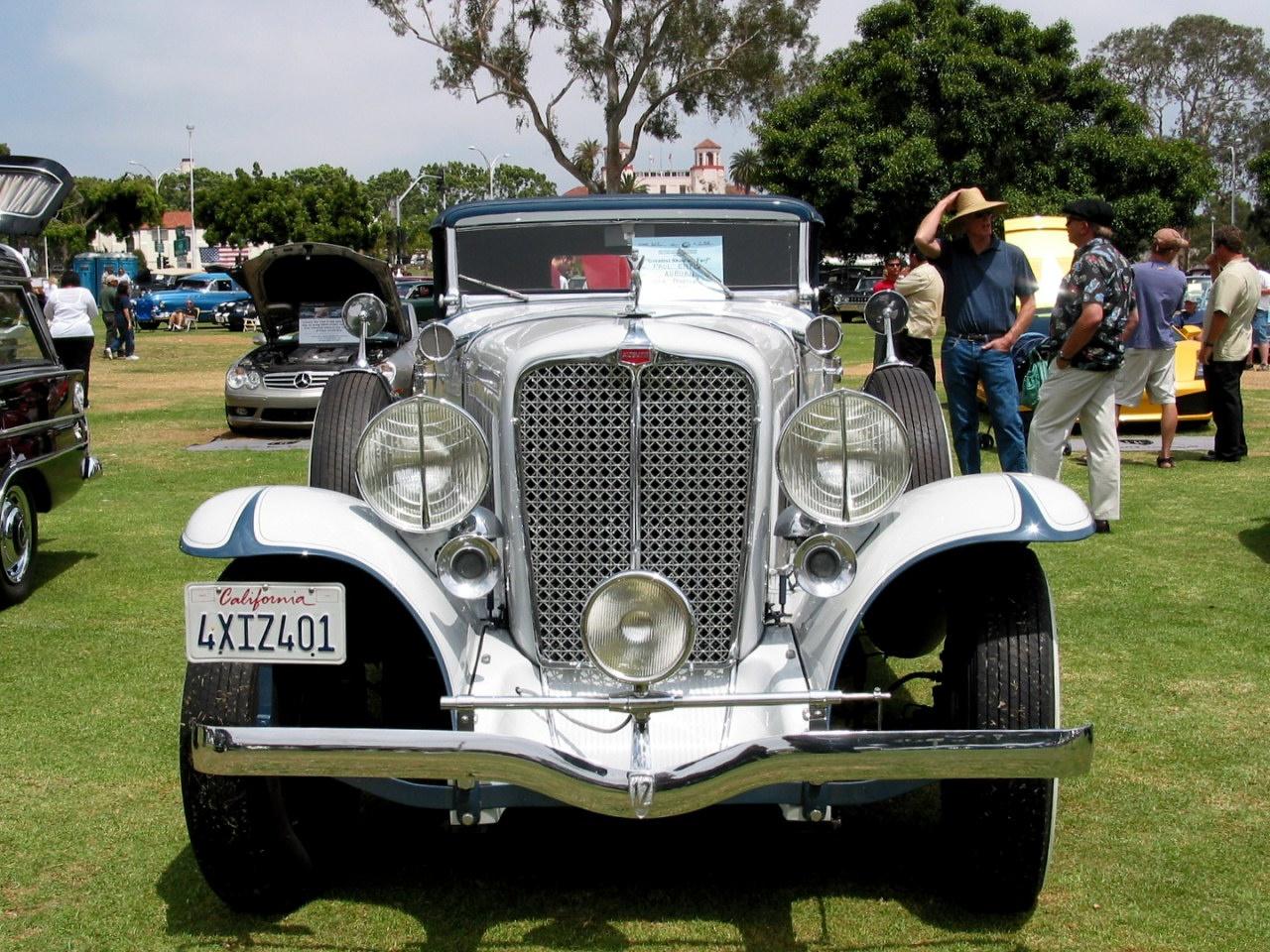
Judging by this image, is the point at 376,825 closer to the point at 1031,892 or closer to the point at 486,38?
the point at 1031,892

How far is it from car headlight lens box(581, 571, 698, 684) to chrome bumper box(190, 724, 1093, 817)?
307 millimetres

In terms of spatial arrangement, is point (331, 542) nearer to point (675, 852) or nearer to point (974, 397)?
point (675, 852)

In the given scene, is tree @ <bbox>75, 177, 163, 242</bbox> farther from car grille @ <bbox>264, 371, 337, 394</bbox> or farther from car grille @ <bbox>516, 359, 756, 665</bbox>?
car grille @ <bbox>516, 359, 756, 665</bbox>

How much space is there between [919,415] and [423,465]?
2305mm

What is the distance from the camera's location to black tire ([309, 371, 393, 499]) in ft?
15.0

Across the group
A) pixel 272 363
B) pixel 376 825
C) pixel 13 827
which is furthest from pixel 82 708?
pixel 272 363

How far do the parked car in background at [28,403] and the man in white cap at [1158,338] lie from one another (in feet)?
22.9

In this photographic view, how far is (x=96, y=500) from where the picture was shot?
965 centimetres

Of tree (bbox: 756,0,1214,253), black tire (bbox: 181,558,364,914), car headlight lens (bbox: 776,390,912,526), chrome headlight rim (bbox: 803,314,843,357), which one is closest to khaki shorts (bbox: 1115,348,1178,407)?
chrome headlight rim (bbox: 803,314,843,357)

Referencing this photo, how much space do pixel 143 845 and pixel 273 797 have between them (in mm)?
692

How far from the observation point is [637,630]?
309cm

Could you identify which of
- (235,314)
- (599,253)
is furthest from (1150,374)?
(235,314)

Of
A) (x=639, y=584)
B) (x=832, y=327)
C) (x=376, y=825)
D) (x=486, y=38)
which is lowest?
(x=376, y=825)

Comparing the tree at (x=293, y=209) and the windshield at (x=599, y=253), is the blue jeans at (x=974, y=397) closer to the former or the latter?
the windshield at (x=599, y=253)
